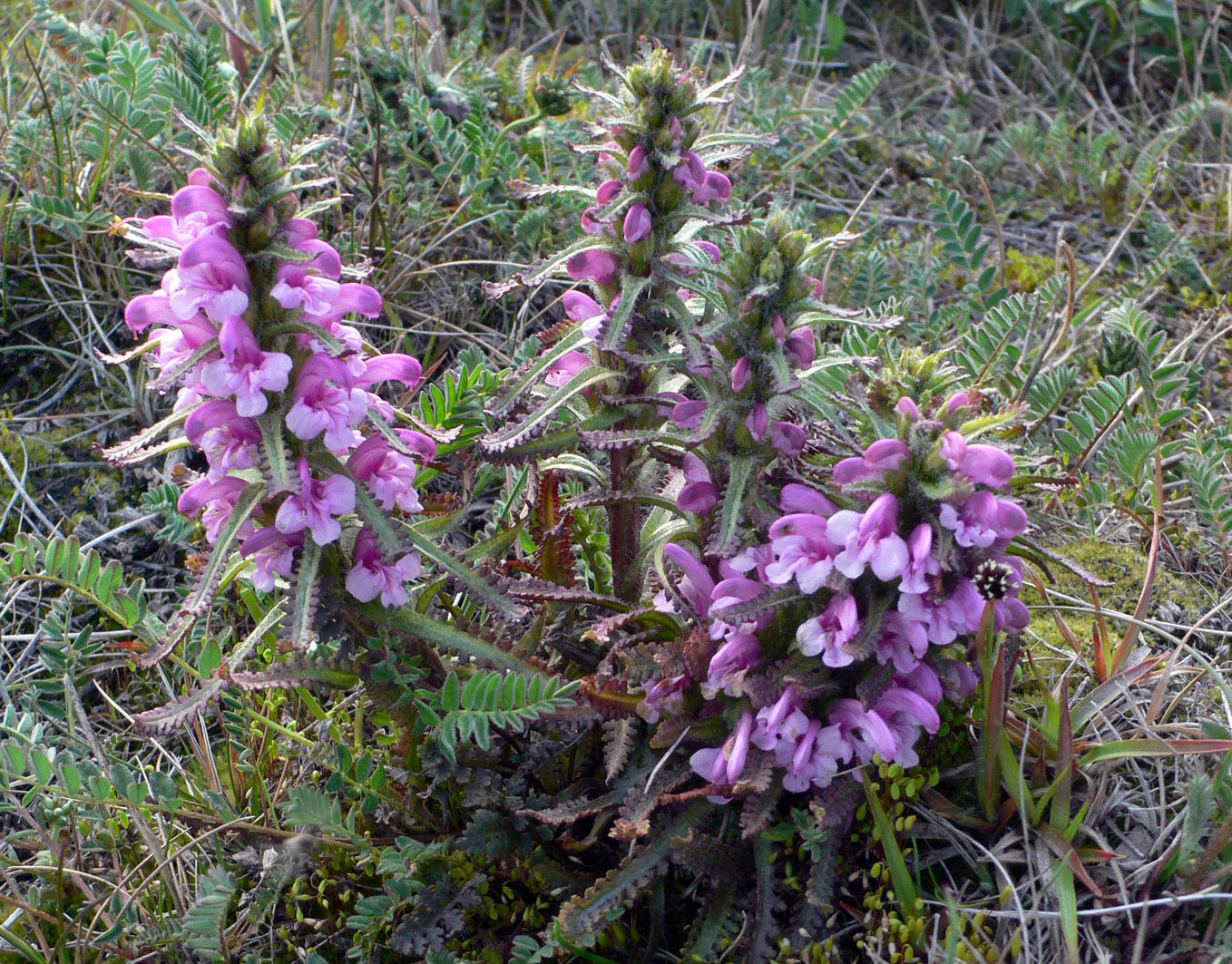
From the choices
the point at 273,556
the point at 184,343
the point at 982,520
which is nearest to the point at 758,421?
the point at 982,520

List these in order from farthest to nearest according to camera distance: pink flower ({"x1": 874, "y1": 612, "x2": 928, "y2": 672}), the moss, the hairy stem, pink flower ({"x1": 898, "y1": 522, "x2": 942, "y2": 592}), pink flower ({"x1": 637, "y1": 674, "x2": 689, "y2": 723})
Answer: the moss < the hairy stem < pink flower ({"x1": 637, "y1": 674, "x2": 689, "y2": 723}) < pink flower ({"x1": 874, "y1": 612, "x2": 928, "y2": 672}) < pink flower ({"x1": 898, "y1": 522, "x2": 942, "y2": 592})

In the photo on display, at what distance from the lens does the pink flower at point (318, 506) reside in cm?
193

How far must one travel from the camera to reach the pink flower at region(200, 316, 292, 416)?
183 cm

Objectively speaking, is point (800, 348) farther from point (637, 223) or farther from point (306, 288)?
point (306, 288)

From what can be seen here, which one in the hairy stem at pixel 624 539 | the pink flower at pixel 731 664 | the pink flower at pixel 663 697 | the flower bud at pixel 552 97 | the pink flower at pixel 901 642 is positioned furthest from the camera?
the flower bud at pixel 552 97

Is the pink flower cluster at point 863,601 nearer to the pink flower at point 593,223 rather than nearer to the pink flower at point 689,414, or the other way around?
the pink flower at point 689,414

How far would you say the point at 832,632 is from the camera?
1.93 meters

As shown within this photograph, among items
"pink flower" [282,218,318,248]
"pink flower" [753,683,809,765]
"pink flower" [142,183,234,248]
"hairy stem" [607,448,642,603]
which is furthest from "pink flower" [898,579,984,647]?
"pink flower" [142,183,234,248]

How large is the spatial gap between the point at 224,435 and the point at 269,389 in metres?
0.18

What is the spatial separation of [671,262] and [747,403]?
343mm

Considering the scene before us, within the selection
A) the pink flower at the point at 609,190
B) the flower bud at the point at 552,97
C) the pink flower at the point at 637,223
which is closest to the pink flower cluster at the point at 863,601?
the pink flower at the point at 637,223

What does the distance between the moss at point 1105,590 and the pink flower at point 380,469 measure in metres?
1.60

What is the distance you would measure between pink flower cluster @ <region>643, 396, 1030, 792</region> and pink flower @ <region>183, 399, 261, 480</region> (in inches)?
33.7

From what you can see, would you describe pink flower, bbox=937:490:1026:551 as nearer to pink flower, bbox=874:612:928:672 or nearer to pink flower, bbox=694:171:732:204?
pink flower, bbox=874:612:928:672
